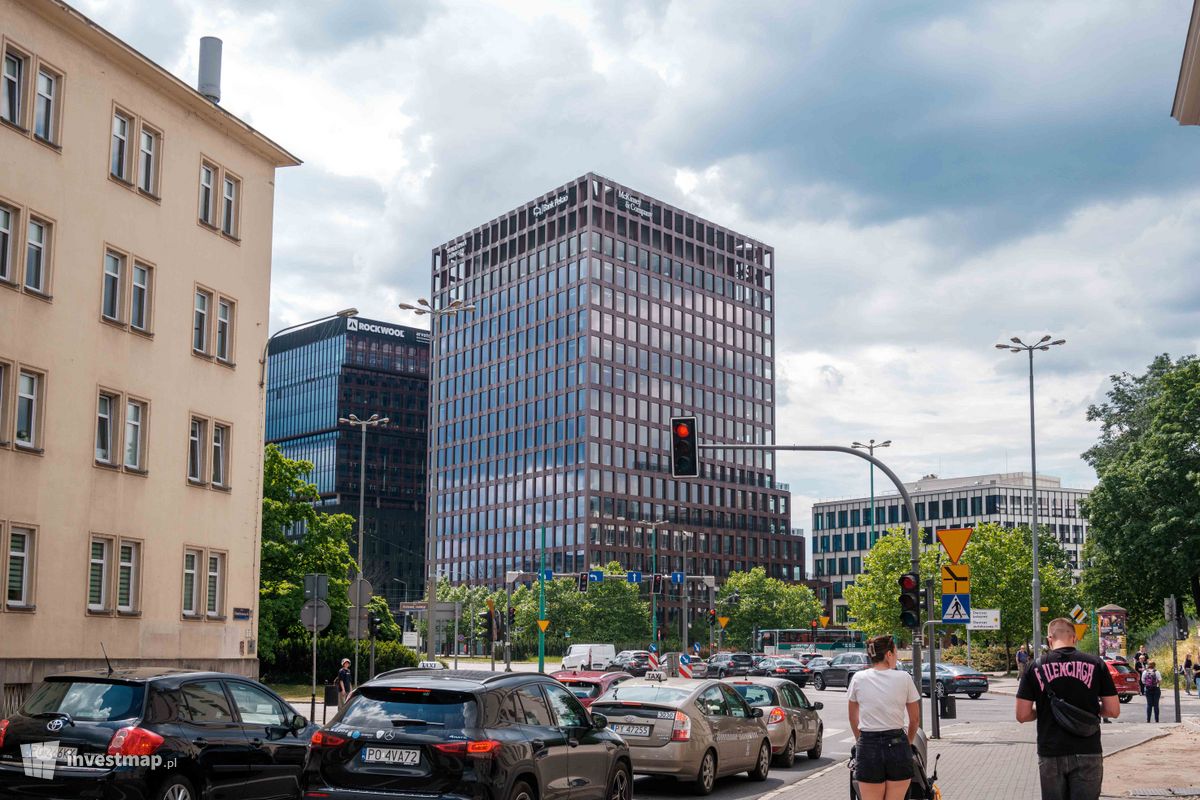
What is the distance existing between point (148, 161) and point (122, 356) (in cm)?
500

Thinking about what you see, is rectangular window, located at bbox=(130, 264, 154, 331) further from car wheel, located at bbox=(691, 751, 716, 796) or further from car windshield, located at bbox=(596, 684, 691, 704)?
car wheel, located at bbox=(691, 751, 716, 796)

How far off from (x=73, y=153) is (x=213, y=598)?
11438mm

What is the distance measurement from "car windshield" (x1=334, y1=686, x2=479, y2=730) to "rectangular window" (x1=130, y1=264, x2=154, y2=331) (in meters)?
22.2

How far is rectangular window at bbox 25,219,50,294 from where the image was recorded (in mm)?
28250

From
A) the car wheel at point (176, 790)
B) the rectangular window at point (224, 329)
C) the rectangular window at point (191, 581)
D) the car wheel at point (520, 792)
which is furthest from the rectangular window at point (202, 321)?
the car wheel at point (520, 792)

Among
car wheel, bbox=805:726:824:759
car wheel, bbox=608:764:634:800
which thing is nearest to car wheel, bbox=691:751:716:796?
car wheel, bbox=608:764:634:800

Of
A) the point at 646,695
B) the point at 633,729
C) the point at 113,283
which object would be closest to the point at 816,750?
the point at 646,695

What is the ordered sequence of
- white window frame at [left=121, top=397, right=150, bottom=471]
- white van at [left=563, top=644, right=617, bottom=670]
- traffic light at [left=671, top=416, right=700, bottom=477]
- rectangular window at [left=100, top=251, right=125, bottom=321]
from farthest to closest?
white van at [left=563, top=644, right=617, bottom=670] → white window frame at [left=121, top=397, right=150, bottom=471] → rectangular window at [left=100, top=251, right=125, bottom=321] → traffic light at [left=671, top=416, right=700, bottom=477]

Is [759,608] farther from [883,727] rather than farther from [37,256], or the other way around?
[883,727]

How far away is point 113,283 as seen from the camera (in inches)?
1208

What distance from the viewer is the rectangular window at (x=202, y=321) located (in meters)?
33.7

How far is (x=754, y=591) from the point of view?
131m

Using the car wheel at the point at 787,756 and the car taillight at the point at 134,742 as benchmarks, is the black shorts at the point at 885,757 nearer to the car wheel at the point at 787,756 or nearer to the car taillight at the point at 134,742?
the car taillight at the point at 134,742

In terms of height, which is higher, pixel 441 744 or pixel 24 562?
pixel 24 562
